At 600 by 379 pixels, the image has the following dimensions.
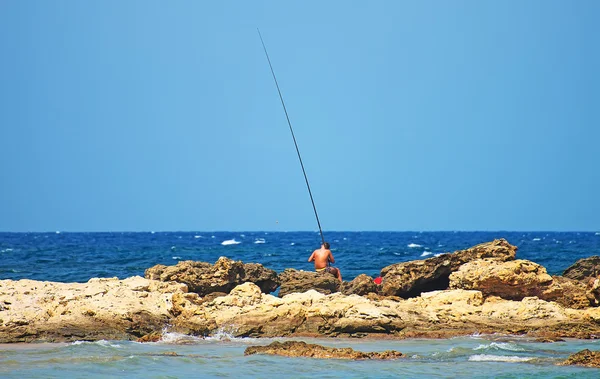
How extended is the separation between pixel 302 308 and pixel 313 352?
2.17m

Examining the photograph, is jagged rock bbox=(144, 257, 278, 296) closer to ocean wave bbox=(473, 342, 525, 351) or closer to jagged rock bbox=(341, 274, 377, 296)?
jagged rock bbox=(341, 274, 377, 296)

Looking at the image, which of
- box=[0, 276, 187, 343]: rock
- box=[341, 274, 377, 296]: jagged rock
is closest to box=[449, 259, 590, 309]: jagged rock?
box=[341, 274, 377, 296]: jagged rock

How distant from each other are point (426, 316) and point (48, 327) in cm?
542

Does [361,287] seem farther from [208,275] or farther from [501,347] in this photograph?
[501,347]

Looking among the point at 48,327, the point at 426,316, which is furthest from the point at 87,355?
the point at 426,316

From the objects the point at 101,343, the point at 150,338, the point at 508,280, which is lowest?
the point at 508,280

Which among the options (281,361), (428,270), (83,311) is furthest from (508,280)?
(83,311)

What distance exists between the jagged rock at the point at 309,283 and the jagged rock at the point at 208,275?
0.55 m

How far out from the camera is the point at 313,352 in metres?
9.62

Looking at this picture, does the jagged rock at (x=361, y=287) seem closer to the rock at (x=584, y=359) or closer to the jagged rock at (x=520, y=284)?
the jagged rock at (x=520, y=284)

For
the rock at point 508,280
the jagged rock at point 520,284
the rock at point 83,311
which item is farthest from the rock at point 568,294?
the rock at point 83,311

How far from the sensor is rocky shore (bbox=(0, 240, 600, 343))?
1122 centimetres

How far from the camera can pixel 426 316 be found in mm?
11789

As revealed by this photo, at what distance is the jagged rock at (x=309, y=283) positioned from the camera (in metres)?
13.8
